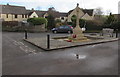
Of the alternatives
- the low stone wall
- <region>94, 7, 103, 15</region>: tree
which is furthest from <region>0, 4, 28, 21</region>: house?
<region>94, 7, 103, 15</region>: tree

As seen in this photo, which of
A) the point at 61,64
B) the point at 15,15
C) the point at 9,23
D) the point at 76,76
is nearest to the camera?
the point at 76,76

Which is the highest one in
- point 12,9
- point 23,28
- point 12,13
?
point 12,9

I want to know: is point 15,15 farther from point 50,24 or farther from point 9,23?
point 50,24

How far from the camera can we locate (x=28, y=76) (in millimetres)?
4414

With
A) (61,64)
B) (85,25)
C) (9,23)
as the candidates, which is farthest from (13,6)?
(61,64)

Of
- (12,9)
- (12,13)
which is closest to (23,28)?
(12,13)

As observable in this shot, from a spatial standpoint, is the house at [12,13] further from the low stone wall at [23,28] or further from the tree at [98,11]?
the tree at [98,11]

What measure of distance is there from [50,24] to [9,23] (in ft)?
29.5

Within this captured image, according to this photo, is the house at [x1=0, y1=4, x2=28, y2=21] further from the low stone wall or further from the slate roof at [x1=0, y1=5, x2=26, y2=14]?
the low stone wall

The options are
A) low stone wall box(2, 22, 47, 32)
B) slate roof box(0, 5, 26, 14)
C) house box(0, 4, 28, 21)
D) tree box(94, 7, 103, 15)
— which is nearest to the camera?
low stone wall box(2, 22, 47, 32)

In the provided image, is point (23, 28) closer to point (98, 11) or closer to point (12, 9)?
point (12, 9)

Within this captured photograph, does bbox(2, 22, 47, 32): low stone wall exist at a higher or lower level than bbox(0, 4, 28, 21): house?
lower

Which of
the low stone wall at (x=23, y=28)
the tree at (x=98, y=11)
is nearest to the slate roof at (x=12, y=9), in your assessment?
the low stone wall at (x=23, y=28)

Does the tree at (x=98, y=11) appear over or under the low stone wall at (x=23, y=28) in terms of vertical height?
over
